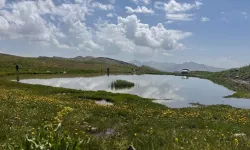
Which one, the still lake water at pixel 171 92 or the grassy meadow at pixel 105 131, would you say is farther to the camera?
the still lake water at pixel 171 92

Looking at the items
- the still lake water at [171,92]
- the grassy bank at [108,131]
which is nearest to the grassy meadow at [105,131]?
the grassy bank at [108,131]

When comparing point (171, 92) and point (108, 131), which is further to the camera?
point (171, 92)

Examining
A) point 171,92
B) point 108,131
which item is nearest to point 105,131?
point 108,131

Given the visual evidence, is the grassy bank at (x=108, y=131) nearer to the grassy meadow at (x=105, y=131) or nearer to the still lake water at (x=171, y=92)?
the grassy meadow at (x=105, y=131)

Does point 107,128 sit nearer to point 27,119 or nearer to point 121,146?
point 27,119

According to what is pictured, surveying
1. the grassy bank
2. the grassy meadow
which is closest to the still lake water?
the grassy meadow

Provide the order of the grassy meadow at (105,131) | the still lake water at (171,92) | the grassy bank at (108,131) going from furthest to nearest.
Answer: the still lake water at (171,92) → the grassy bank at (108,131) → the grassy meadow at (105,131)

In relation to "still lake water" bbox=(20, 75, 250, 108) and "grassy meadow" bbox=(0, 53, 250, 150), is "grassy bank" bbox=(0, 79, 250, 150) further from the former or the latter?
"still lake water" bbox=(20, 75, 250, 108)

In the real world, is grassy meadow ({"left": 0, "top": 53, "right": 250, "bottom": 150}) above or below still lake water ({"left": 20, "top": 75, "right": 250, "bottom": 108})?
above

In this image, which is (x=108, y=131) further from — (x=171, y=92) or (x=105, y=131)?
(x=171, y=92)

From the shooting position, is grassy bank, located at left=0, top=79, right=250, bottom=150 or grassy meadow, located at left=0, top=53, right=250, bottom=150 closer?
grassy meadow, located at left=0, top=53, right=250, bottom=150

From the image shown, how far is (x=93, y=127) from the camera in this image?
15586mm

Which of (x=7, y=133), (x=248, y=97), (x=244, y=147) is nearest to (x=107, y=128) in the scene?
(x=7, y=133)

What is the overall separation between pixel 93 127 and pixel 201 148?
8351 mm
